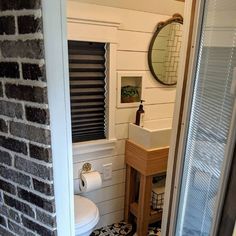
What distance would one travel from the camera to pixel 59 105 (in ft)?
2.83

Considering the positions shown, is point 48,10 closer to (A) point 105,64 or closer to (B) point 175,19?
(A) point 105,64

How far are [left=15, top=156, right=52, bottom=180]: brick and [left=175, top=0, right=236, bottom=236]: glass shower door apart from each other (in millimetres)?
805

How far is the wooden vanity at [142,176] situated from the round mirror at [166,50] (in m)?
0.68

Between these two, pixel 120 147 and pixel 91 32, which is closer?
pixel 91 32

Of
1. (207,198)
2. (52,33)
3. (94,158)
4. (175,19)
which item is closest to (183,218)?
(207,198)

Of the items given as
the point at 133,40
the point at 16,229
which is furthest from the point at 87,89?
the point at 16,229

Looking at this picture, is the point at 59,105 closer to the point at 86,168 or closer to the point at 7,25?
the point at 7,25

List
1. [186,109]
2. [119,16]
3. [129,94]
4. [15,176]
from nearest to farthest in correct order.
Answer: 1. [15,176]
2. [186,109]
3. [119,16]
4. [129,94]

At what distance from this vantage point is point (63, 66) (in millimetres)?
838

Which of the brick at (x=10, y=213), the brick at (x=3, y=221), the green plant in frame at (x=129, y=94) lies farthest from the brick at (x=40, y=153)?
the green plant in frame at (x=129, y=94)

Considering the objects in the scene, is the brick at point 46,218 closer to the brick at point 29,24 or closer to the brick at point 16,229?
the brick at point 16,229

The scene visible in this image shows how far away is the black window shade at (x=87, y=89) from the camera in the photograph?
1813 millimetres

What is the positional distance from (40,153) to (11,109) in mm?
211

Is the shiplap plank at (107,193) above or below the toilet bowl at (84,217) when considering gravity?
below
